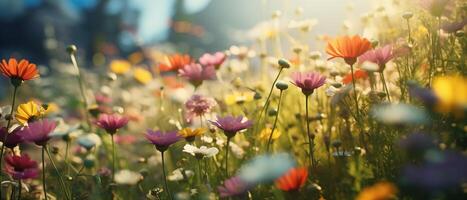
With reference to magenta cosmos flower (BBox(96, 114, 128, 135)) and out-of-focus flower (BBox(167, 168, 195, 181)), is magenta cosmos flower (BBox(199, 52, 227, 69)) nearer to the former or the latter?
magenta cosmos flower (BBox(96, 114, 128, 135))

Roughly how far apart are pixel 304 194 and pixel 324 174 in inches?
13.3

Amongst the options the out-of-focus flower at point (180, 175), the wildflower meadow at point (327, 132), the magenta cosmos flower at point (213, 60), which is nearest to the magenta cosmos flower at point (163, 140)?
the wildflower meadow at point (327, 132)

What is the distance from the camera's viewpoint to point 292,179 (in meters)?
1.36

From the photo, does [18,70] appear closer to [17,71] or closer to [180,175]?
[17,71]

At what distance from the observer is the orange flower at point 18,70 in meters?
2.01

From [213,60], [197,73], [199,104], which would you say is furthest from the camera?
[213,60]

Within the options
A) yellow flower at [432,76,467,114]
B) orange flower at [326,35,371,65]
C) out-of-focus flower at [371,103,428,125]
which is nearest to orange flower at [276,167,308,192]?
out-of-focus flower at [371,103,428,125]

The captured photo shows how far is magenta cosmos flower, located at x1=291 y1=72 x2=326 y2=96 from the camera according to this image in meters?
1.79

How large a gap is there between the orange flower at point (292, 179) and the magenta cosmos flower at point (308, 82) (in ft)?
1.59

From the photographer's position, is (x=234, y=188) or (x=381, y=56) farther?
(x=381, y=56)

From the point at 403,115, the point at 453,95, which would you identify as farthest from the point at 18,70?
the point at 453,95

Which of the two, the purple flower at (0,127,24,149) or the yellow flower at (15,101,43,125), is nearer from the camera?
the purple flower at (0,127,24,149)

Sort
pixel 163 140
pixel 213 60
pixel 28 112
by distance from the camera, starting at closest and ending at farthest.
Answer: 1. pixel 163 140
2. pixel 28 112
3. pixel 213 60

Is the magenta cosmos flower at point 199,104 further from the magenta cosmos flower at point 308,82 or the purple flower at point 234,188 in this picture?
the purple flower at point 234,188
